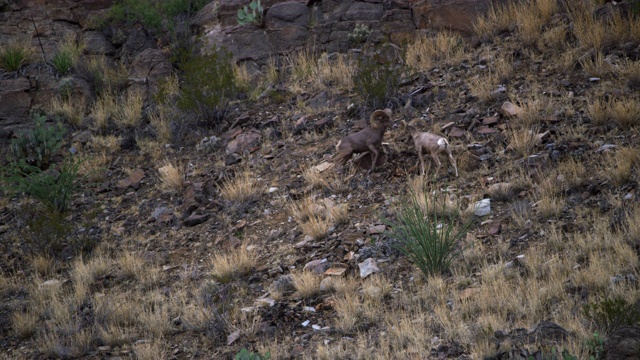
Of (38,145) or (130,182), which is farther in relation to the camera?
(38,145)

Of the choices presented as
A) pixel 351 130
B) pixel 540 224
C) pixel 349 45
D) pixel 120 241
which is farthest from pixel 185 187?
pixel 540 224

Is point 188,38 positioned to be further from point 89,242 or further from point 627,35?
point 627,35

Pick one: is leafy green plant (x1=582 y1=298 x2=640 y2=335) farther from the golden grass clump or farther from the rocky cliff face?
the rocky cliff face

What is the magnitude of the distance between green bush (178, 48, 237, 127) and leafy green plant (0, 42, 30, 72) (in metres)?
3.74

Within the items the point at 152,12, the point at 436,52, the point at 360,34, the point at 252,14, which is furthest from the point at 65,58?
the point at 436,52

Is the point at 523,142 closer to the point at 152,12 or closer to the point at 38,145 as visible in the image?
the point at 38,145

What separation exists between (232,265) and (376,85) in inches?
160

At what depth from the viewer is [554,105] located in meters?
9.07

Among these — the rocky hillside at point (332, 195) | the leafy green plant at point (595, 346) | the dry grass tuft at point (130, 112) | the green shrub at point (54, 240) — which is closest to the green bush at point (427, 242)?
the rocky hillside at point (332, 195)

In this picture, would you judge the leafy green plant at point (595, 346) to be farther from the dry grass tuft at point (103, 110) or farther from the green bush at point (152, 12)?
the green bush at point (152, 12)

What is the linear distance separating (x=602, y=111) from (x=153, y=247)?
19.4ft

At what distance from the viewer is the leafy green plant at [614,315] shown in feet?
15.5

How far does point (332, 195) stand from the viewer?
8.73 metres

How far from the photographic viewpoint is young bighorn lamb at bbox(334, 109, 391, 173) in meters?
8.77
